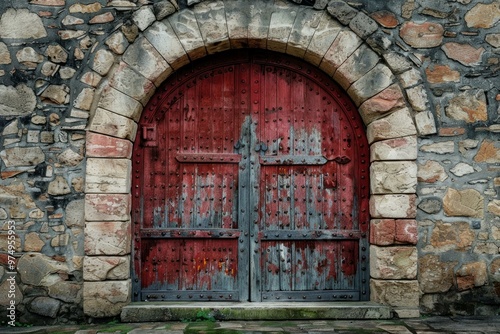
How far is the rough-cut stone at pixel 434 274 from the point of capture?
14.4 ft

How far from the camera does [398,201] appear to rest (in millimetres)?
4383

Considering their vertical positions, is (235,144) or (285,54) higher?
(285,54)

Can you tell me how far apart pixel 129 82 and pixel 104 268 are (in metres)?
1.50

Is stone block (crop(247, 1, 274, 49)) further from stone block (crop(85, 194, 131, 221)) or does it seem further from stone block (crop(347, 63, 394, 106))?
stone block (crop(85, 194, 131, 221))

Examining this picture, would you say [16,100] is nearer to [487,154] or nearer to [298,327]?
[298,327]

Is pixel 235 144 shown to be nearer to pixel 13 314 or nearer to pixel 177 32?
pixel 177 32

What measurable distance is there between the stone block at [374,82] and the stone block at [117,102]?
5.99ft

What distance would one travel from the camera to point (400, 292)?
4363 mm

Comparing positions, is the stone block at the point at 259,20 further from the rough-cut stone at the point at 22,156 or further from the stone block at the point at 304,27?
the rough-cut stone at the point at 22,156

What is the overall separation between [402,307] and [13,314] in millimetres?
3084

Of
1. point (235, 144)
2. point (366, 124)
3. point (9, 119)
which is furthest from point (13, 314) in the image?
point (366, 124)

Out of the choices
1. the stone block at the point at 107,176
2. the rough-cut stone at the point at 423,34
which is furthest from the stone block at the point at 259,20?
the stone block at the point at 107,176

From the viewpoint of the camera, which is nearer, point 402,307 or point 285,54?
point 402,307

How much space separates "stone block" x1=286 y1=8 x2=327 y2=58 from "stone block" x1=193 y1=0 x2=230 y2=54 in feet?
1.82
